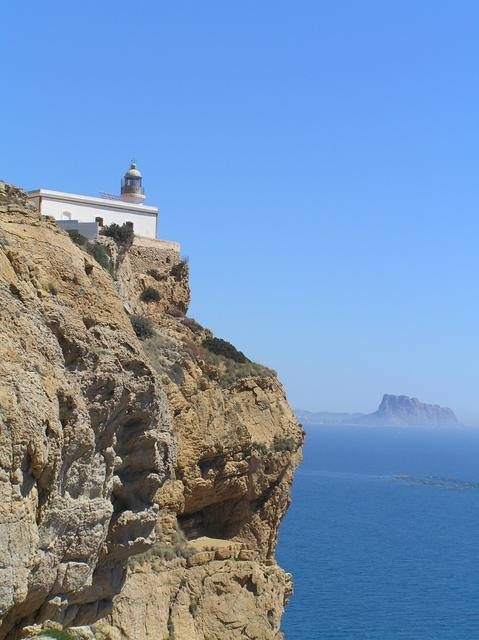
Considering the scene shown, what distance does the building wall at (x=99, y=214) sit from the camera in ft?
115

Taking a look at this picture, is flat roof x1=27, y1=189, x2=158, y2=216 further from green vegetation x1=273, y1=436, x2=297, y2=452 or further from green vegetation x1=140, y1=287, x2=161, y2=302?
green vegetation x1=273, y1=436, x2=297, y2=452

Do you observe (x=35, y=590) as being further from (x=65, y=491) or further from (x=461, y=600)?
(x=461, y=600)

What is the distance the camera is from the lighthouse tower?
3912cm

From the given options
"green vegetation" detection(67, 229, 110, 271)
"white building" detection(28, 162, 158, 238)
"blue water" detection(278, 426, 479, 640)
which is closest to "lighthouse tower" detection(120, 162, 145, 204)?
"white building" detection(28, 162, 158, 238)

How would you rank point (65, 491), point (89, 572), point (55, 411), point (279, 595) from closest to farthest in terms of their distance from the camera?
point (55, 411)
point (65, 491)
point (89, 572)
point (279, 595)

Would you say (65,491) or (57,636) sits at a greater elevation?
(65,491)

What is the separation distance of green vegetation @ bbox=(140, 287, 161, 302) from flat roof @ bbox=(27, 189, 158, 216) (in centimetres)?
368

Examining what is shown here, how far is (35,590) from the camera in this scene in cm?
1236

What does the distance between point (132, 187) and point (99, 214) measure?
4028mm

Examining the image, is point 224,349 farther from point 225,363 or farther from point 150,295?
point 150,295

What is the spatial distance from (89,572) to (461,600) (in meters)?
44.1

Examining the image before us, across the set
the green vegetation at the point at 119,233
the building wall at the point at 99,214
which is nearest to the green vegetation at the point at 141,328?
the green vegetation at the point at 119,233

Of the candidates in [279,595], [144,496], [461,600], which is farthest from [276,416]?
[461,600]

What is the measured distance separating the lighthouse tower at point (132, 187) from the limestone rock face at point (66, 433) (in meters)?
21.8
